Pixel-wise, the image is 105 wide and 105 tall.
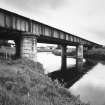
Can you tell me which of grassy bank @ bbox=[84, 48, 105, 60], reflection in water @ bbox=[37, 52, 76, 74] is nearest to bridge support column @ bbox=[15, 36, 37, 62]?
reflection in water @ bbox=[37, 52, 76, 74]

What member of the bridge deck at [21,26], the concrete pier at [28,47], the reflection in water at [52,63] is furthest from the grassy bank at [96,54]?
the concrete pier at [28,47]

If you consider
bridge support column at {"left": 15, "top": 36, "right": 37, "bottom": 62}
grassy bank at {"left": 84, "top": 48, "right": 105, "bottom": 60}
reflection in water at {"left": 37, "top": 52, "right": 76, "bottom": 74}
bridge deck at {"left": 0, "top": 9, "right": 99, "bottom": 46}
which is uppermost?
bridge deck at {"left": 0, "top": 9, "right": 99, "bottom": 46}

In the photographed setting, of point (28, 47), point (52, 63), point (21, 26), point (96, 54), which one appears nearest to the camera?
point (21, 26)

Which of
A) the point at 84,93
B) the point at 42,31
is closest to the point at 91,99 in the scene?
the point at 84,93

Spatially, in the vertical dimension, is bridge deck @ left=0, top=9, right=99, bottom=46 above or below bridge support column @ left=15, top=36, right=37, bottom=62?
above

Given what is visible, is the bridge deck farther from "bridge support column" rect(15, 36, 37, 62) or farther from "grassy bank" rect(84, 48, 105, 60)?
"grassy bank" rect(84, 48, 105, 60)

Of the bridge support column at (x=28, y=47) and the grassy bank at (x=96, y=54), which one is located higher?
the bridge support column at (x=28, y=47)

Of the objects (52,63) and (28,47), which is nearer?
(28,47)

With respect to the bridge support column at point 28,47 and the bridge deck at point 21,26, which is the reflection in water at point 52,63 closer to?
the bridge support column at point 28,47

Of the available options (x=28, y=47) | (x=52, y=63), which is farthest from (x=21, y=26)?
(x=52, y=63)

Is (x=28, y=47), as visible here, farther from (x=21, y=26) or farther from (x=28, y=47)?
(x=21, y=26)

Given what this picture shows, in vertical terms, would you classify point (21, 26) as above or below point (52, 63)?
above

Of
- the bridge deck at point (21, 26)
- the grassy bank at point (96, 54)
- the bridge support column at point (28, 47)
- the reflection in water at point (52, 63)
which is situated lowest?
the reflection in water at point (52, 63)

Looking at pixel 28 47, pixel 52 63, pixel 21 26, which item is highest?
pixel 21 26
